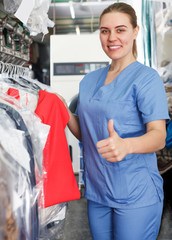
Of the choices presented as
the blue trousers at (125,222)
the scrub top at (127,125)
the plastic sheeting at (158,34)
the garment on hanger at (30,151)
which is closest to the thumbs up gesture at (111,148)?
the garment on hanger at (30,151)

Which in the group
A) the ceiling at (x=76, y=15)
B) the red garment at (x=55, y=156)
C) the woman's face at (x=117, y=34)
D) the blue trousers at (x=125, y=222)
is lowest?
the blue trousers at (x=125, y=222)

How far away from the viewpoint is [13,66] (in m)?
1.53

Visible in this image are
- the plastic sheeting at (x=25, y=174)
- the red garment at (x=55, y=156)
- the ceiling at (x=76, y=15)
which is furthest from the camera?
the ceiling at (x=76, y=15)

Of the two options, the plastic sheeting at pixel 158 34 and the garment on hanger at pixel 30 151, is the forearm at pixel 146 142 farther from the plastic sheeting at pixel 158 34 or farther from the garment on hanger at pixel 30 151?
the plastic sheeting at pixel 158 34

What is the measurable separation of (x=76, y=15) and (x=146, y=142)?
16.4 ft

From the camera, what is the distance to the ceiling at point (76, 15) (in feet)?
15.4

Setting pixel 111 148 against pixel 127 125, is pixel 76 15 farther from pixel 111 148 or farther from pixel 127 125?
pixel 111 148

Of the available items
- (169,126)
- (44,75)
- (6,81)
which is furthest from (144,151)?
(44,75)

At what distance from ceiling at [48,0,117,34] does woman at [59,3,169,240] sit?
3.20m

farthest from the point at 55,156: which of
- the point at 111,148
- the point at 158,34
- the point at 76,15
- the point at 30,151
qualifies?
the point at 76,15

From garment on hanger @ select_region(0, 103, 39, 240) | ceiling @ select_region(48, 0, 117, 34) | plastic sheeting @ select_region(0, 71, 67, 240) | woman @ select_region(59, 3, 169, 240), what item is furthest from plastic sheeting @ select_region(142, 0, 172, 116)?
ceiling @ select_region(48, 0, 117, 34)

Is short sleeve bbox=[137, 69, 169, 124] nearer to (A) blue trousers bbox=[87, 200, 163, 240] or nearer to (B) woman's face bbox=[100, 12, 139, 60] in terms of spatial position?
(B) woman's face bbox=[100, 12, 139, 60]

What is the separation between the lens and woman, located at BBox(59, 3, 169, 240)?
1.10 m

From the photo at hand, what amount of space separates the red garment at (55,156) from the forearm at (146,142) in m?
0.34
